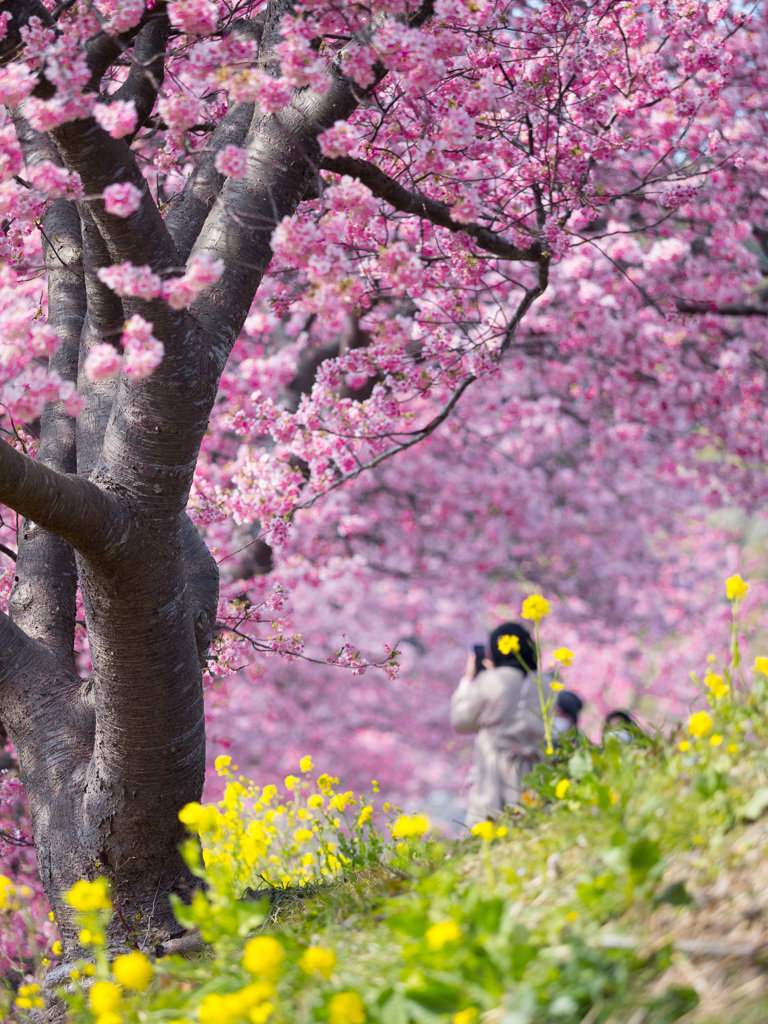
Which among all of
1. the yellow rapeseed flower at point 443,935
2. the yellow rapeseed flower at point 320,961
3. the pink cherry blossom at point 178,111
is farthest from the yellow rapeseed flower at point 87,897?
the pink cherry blossom at point 178,111

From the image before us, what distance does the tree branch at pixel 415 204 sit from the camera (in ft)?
9.77

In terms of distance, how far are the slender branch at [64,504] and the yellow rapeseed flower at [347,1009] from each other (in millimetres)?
1511

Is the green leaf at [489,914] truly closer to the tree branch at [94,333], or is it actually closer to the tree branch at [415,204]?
the tree branch at [94,333]

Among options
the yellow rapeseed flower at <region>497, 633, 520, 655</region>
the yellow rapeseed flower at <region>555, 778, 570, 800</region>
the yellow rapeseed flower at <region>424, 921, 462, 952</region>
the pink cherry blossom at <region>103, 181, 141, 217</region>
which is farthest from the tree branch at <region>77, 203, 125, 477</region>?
the yellow rapeseed flower at <region>424, 921, 462, 952</region>

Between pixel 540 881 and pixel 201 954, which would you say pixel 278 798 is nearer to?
pixel 201 954

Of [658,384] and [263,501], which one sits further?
[658,384]

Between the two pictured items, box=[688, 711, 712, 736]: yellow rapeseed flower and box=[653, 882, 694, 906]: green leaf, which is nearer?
box=[653, 882, 694, 906]: green leaf

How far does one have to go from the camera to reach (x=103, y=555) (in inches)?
99.1

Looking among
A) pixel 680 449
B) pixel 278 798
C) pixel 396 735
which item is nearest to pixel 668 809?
pixel 278 798

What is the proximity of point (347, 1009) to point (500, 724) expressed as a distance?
3407 millimetres

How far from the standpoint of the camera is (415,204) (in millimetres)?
3246

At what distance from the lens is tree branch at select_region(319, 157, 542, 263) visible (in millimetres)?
2979

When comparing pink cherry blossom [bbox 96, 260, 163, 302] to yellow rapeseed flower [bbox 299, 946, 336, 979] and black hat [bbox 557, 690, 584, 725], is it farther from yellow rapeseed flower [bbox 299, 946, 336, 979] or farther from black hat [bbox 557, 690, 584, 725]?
black hat [bbox 557, 690, 584, 725]

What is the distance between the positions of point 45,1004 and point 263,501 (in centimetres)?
265
